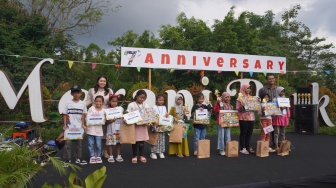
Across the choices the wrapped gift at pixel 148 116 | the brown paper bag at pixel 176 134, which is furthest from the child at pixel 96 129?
the brown paper bag at pixel 176 134

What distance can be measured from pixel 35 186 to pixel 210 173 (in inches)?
85.4

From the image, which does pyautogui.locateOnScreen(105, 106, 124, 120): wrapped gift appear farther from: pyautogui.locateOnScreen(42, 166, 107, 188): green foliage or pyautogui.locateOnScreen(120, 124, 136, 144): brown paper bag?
pyautogui.locateOnScreen(42, 166, 107, 188): green foliage

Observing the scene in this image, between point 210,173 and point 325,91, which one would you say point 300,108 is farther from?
point 210,173

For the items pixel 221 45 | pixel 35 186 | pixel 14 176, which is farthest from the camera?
pixel 221 45

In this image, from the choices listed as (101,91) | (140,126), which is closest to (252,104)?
(140,126)

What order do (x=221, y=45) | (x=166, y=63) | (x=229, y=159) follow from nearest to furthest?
(x=229, y=159) < (x=166, y=63) < (x=221, y=45)

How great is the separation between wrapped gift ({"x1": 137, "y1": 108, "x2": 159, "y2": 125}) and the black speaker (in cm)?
555

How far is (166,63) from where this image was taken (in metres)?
7.94

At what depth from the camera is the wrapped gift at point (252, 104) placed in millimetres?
4995

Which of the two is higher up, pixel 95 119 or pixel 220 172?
pixel 95 119

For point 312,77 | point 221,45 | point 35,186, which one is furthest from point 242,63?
point 312,77

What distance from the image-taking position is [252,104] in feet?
16.5

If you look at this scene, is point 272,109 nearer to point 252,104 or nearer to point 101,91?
point 252,104

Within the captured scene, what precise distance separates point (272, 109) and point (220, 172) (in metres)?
1.86
